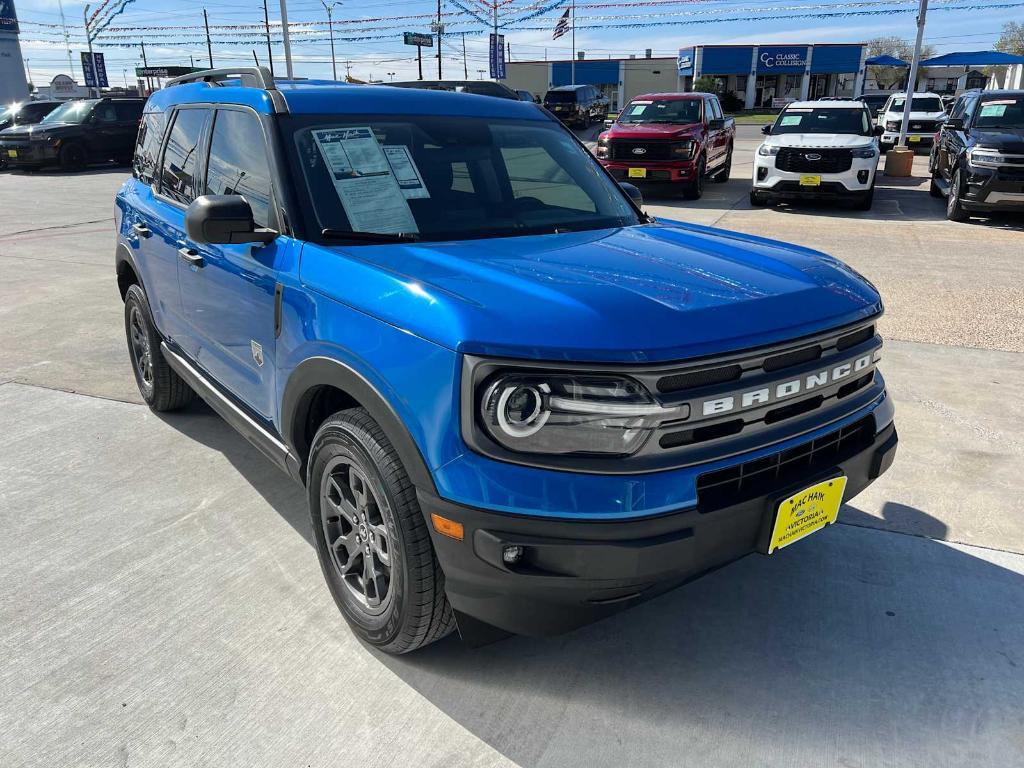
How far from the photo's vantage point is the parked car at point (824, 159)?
12.0 m

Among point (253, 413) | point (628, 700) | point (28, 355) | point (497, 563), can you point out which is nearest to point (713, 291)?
point (497, 563)

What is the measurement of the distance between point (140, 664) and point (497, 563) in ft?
4.46

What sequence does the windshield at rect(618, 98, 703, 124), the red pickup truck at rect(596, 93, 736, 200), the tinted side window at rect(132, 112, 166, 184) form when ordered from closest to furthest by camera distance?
the tinted side window at rect(132, 112, 166, 184) < the red pickup truck at rect(596, 93, 736, 200) < the windshield at rect(618, 98, 703, 124)

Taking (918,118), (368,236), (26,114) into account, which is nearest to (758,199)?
(368,236)

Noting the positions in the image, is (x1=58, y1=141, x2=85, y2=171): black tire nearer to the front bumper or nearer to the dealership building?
the front bumper

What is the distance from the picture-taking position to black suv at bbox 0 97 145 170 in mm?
18938

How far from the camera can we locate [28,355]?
18.4 feet

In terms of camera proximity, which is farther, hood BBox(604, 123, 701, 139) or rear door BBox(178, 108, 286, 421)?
hood BBox(604, 123, 701, 139)

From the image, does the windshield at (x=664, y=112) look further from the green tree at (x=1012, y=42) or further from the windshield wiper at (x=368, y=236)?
the green tree at (x=1012, y=42)

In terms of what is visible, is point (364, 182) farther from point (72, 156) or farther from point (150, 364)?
point (72, 156)

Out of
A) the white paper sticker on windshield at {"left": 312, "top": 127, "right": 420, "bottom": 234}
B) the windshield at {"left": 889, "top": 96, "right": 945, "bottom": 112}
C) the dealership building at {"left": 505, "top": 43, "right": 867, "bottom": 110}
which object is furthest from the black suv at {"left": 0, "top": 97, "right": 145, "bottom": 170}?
the dealership building at {"left": 505, "top": 43, "right": 867, "bottom": 110}

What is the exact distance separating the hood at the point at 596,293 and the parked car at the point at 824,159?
10.2 m

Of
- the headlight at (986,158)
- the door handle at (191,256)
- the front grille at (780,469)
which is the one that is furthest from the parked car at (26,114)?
the front grille at (780,469)

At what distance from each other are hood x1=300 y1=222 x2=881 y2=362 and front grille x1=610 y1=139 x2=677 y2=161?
11.0 metres
